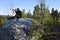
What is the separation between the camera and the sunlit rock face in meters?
12.8

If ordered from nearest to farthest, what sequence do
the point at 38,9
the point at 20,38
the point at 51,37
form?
1. the point at 20,38
2. the point at 51,37
3. the point at 38,9

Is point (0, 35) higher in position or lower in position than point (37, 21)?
lower

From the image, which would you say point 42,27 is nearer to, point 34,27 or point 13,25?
point 34,27

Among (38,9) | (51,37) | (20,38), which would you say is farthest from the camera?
(38,9)

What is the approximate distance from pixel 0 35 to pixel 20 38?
78.0 inches

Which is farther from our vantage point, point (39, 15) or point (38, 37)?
point (39, 15)

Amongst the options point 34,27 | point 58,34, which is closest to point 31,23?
point 34,27

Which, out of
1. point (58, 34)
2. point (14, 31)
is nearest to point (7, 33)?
point (14, 31)

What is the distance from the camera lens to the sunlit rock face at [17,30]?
1277cm

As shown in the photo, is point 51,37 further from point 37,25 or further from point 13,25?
point 13,25

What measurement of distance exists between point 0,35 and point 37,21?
2931mm

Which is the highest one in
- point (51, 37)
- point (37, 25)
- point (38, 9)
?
point (38, 9)

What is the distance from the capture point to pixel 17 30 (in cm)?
1285

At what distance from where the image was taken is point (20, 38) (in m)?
12.8
